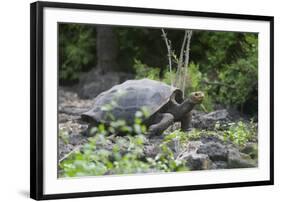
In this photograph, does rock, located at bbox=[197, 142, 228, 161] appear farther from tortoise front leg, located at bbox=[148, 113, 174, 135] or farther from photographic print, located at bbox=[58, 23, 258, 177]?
tortoise front leg, located at bbox=[148, 113, 174, 135]

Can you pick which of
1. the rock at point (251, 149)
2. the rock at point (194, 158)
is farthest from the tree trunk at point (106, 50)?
the rock at point (251, 149)

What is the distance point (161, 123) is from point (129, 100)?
0.36 metres

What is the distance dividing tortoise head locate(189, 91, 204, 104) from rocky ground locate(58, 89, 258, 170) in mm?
101

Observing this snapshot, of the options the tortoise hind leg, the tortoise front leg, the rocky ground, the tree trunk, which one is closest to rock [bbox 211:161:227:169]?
the rocky ground

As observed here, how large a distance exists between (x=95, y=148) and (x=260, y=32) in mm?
1947

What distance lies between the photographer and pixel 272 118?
611 cm

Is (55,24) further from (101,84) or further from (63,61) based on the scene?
(101,84)

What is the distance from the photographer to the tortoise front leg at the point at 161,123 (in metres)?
5.57

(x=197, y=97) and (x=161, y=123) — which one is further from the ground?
(x=197, y=97)

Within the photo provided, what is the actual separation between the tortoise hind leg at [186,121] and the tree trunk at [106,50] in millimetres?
758

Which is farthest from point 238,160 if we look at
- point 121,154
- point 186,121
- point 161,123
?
point 121,154

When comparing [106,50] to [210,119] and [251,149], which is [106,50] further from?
[251,149]

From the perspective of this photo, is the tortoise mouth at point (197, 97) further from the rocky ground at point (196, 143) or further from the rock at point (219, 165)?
the rock at point (219, 165)

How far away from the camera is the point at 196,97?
19.2ft
